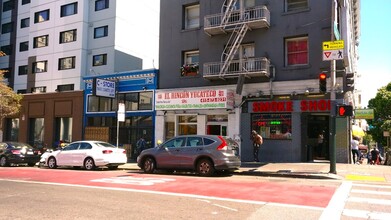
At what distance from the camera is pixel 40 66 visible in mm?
38000

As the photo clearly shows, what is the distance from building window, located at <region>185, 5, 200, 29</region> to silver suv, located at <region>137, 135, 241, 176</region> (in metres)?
10.5

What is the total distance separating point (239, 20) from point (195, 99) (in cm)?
517

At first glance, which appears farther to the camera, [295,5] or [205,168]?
[295,5]

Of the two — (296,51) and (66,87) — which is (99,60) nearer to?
(66,87)

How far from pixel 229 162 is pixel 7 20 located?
39075 mm

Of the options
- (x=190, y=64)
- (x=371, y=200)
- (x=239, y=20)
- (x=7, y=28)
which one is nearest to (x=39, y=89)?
(x=7, y=28)

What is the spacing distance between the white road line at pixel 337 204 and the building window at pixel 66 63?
97.0ft

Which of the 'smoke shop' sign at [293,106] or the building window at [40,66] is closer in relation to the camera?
the 'smoke shop' sign at [293,106]

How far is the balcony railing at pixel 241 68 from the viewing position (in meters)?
19.9

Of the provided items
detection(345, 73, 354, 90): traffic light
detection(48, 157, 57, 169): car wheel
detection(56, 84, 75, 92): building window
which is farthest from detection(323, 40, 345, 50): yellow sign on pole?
detection(56, 84, 75, 92): building window

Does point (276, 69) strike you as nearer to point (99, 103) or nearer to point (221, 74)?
point (221, 74)

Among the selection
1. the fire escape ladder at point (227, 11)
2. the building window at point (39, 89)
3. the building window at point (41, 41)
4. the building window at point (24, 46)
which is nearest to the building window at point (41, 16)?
the building window at point (41, 41)

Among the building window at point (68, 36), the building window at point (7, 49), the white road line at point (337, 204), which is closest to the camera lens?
the white road line at point (337, 204)

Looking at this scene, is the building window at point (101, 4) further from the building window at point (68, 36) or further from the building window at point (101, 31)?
the building window at point (68, 36)
